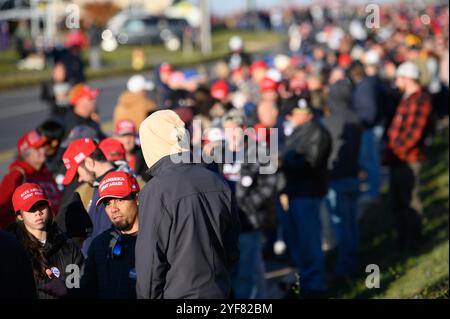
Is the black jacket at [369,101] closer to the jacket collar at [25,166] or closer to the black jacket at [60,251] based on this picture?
the jacket collar at [25,166]

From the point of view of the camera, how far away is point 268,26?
240 feet

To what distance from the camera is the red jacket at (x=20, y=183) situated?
7.25 meters

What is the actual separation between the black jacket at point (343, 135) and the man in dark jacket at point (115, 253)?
479 cm

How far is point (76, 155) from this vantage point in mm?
7168

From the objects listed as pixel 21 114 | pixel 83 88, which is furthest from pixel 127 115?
pixel 21 114

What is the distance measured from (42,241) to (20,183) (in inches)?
67.7

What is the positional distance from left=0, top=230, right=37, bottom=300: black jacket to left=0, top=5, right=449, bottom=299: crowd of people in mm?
13

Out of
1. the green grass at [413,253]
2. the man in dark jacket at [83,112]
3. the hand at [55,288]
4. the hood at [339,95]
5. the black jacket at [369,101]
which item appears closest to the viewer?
the hand at [55,288]

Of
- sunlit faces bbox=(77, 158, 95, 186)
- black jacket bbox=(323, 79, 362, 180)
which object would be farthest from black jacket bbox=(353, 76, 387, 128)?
sunlit faces bbox=(77, 158, 95, 186)

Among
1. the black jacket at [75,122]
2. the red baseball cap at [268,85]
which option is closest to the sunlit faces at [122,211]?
the black jacket at [75,122]

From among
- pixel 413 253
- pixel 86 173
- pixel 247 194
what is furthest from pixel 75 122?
pixel 413 253

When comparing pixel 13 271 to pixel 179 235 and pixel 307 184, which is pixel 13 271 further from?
pixel 307 184

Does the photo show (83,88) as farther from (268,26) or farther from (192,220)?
(268,26)
